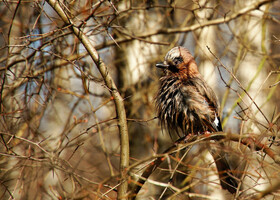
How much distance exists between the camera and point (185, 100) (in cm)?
538

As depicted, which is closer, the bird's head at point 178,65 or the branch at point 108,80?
the branch at point 108,80

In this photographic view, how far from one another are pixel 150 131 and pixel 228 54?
7.86ft

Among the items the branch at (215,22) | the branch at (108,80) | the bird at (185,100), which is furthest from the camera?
the branch at (215,22)

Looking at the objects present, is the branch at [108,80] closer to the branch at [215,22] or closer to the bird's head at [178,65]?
the bird's head at [178,65]

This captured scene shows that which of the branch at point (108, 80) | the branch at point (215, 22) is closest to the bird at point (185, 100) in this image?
the branch at point (108, 80)

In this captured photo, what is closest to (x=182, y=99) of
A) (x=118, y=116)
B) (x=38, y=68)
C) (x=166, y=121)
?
(x=166, y=121)

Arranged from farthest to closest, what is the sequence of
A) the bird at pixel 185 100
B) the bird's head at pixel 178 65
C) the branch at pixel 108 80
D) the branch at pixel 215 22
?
the branch at pixel 215 22
the bird's head at pixel 178 65
the bird at pixel 185 100
the branch at pixel 108 80

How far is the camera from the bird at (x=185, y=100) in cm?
538

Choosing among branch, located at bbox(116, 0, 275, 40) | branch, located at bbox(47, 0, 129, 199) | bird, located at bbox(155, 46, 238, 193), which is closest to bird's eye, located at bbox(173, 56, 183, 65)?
bird, located at bbox(155, 46, 238, 193)

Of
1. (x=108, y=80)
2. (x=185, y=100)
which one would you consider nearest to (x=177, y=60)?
(x=185, y=100)

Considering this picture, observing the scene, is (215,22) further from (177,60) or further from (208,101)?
(208,101)

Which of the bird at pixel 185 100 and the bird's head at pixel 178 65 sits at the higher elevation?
the bird's head at pixel 178 65

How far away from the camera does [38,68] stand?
6.54m

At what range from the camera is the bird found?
538 centimetres
